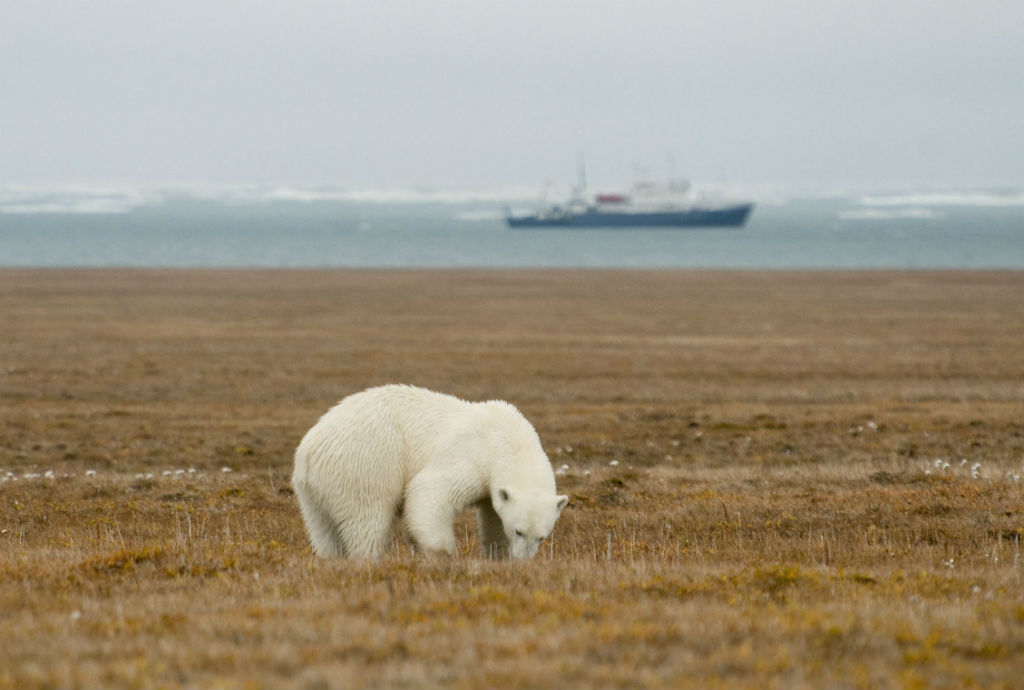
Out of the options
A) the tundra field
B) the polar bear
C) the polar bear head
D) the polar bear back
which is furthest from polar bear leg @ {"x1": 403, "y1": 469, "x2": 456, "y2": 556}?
the tundra field

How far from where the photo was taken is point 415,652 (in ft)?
20.0

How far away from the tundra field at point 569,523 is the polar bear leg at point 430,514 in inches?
24.3

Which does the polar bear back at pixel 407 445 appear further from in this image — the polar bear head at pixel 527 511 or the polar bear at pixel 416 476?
the polar bear head at pixel 527 511

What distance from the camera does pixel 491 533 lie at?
10070mm

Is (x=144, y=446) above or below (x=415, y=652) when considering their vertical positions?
below

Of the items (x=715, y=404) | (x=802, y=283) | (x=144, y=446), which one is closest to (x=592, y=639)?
(x=144, y=446)

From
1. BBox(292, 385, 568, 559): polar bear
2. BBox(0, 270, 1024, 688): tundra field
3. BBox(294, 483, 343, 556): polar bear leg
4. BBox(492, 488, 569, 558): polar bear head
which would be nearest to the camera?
BBox(0, 270, 1024, 688): tundra field

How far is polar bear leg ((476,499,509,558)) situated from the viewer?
32.8 feet

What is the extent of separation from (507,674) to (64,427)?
17.9 meters

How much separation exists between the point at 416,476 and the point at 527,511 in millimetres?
1087

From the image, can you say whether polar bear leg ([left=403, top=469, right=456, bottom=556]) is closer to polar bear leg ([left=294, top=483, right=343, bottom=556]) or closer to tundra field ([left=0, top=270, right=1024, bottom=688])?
tundra field ([left=0, top=270, right=1024, bottom=688])

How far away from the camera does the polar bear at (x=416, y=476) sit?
941 centimetres

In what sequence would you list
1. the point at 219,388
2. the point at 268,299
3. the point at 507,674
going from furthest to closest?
the point at 268,299
the point at 219,388
the point at 507,674

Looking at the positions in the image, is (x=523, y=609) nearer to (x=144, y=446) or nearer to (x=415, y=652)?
(x=415, y=652)
